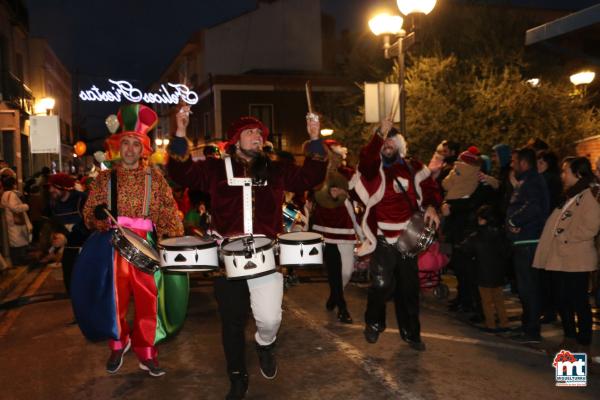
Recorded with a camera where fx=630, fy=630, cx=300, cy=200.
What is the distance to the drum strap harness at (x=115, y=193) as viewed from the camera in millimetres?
5230

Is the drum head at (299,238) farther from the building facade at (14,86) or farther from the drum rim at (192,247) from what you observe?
the building facade at (14,86)

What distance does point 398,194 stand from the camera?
6.05m

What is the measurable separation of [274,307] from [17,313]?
17.2 ft

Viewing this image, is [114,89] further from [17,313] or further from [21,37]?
[17,313]

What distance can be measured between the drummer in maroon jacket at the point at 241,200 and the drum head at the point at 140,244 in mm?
569

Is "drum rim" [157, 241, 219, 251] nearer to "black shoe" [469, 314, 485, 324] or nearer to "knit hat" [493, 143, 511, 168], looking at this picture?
"black shoe" [469, 314, 485, 324]

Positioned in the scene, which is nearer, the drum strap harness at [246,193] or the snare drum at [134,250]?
the drum strap harness at [246,193]

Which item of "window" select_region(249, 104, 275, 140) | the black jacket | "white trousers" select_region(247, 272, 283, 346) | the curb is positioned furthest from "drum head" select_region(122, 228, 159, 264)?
"window" select_region(249, 104, 275, 140)

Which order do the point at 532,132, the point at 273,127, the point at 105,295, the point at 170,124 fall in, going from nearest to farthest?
1. the point at 105,295
2. the point at 532,132
3. the point at 273,127
4. the point at 170,124

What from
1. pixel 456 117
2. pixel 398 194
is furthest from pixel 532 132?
pixel 398 194

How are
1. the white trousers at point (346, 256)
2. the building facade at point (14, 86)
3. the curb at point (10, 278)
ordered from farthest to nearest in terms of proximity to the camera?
the building facade at point (14, 86), the curb at point (10, 278), the white trousers at point (346, 256)

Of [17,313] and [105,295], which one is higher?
[105,295]

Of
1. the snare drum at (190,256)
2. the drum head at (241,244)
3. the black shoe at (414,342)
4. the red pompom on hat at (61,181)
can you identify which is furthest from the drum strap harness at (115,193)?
the red pompom on hat at (61,181)

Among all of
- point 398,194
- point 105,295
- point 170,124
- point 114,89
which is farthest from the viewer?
point 170,124
